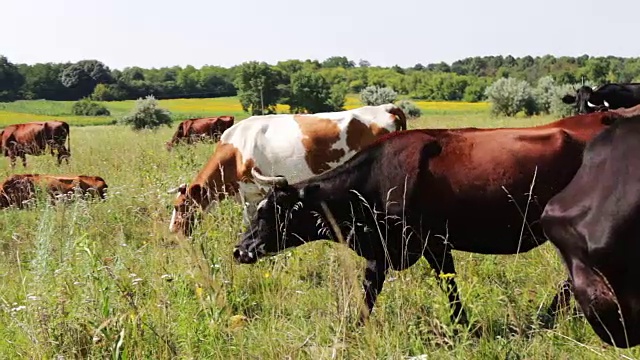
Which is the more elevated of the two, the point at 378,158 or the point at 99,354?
the point at 378,158

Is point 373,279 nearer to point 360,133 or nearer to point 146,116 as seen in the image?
point 360,133

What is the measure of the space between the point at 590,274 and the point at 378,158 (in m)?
3.22

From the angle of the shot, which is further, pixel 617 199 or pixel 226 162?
pixel 226 162

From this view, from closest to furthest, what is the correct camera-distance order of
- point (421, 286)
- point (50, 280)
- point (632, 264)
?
point (632, 264) → point (50, 280) → point (421, 286)

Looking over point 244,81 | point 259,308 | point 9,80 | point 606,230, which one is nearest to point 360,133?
point 259,308

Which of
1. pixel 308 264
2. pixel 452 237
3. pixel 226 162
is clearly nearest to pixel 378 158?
pixel 452 237

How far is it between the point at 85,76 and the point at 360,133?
8318 centimetres

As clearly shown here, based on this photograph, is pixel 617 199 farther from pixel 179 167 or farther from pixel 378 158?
pixel 179 167

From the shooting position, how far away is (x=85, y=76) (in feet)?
282

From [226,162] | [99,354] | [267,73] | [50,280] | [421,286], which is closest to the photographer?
[99,354]

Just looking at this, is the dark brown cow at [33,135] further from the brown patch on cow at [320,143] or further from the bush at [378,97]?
the bush at [378,97]

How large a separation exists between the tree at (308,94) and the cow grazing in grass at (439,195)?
184 ft

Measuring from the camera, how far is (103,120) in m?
56.5

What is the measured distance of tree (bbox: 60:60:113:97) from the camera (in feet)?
277
